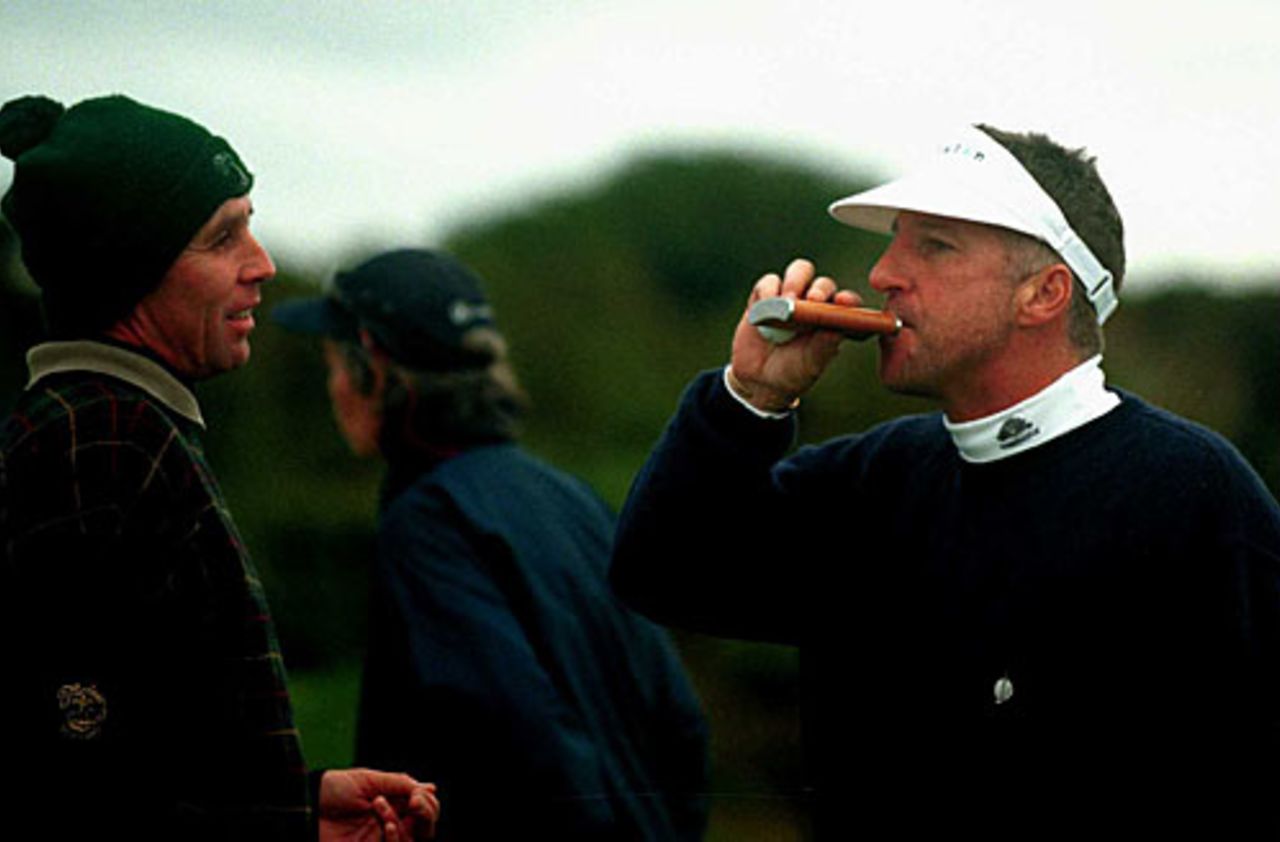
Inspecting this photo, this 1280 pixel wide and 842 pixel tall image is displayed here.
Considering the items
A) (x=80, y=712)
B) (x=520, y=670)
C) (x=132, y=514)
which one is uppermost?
(x=132, y=514)

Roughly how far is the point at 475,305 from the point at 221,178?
43.4 inches

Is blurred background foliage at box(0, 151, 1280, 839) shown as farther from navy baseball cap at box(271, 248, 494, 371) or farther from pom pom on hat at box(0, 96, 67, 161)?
pom pom on hat at box(0, 96, 67, 161)

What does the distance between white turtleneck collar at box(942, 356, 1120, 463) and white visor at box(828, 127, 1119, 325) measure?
Answer: 0.11 meters

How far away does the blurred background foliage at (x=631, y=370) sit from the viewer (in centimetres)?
278

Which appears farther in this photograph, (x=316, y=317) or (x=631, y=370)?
(x=631, y=370)

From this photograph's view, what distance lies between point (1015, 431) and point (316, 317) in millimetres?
1258

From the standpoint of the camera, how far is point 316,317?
114 inches

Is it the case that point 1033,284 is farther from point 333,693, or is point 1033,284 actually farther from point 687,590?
point 333,693

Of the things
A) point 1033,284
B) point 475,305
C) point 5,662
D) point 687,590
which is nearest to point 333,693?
point 475,305

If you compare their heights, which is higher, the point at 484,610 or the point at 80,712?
the point at 80,712

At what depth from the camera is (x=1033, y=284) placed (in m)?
2.02

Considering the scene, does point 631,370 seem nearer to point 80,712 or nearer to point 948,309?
point 948,309

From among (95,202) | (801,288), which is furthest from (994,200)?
(95,202)

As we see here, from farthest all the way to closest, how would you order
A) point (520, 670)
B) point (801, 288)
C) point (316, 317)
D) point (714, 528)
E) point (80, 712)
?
point (316, 317), point (520, 670), point (714, 528), point (801, 288), point (80, 712)
